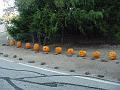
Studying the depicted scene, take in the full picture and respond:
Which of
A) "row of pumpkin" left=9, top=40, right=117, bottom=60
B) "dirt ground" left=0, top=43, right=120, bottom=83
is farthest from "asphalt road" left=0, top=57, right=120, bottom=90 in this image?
"row of pumpkin" left=9, top=40, right=117, bottom=60

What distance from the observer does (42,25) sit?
1927cm

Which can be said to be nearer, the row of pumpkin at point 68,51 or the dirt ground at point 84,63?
the dirt ground at point 84,63

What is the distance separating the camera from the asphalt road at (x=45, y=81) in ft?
29.7

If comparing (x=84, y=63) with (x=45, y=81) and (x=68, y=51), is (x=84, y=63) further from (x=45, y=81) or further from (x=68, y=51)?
(x=45, y=81)

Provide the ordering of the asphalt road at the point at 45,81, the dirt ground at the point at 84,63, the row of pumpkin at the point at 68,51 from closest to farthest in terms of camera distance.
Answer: the asphalt road at the point at 45,81, the dirt ground at the point at 84,63, the row of pumpkin at the point at 68,51

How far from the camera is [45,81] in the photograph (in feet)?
32.6

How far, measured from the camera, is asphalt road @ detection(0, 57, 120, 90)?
356 inches

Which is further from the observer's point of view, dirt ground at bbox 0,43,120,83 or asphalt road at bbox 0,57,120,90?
dirt ground at bbox 0,43,120,83

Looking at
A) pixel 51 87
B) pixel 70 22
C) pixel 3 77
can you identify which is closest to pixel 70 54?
pixel 70 22

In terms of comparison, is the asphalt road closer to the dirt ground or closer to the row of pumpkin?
the dirt ground

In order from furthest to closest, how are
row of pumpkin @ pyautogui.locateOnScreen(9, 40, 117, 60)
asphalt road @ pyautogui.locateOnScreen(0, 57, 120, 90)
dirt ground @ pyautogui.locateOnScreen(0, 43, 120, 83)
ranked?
row of pumpkin @ pyautogui.locateOnScreen(9, 40, 117, 60) → dirt ground @ pyautogui.locateOnScreen(0, 43, 120, 83) → asphalt road @ pyautogui.locateOnScreen(0, 57, 120, 90)

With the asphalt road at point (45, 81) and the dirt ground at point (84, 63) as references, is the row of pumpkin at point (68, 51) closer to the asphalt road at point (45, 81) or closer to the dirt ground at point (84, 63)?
the dirt ground at point (84, 63)

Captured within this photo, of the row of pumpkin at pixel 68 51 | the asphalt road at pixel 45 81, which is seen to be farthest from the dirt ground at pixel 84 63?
the asphalt road at pixel 45 81

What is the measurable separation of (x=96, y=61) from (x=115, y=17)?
18.0ft
